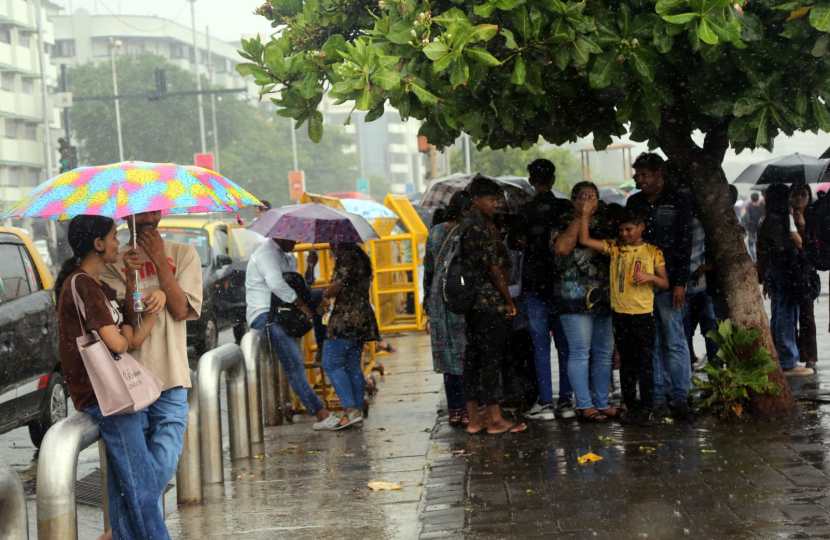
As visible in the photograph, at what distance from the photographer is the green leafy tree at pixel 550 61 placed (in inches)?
285

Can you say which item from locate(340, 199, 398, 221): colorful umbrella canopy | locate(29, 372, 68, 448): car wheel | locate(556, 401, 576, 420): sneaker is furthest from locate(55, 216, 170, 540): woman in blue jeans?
locate(340, 199, 398, 221): colorful umbrella canopy

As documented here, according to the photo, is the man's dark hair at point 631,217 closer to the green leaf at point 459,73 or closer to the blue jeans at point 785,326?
the green leaf at point 459,73

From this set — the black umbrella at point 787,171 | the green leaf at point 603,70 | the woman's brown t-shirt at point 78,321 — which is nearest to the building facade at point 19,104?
the black umbrella at point 787,171

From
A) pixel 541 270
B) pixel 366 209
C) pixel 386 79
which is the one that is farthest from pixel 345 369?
pixel 386 79

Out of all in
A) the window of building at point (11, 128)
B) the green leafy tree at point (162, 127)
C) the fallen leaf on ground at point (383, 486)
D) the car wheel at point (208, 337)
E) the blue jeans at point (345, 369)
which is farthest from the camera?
the green leafy tree at point (162, 127)

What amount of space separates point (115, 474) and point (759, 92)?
4.36m

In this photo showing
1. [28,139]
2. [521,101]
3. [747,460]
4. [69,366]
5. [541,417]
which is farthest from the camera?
[28,139]

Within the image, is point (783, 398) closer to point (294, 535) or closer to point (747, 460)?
point (747, 460)

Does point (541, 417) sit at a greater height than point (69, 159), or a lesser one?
lesser

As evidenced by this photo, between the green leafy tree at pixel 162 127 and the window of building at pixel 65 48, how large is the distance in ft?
92.1

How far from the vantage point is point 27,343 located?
998 centimetres

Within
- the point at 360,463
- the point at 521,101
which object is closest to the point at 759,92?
the point at 521,101

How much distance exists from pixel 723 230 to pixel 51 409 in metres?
5.32

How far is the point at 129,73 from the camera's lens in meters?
81.8
